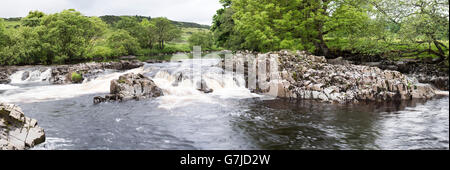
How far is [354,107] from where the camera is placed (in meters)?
15.3

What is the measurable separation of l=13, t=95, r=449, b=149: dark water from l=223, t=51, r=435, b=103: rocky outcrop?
1.29 meters

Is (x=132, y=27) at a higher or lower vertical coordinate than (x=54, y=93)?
higher

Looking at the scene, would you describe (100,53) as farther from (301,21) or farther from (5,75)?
(301,21)

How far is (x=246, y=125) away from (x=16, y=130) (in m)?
8.99

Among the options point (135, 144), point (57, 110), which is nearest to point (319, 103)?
point (135, 144)

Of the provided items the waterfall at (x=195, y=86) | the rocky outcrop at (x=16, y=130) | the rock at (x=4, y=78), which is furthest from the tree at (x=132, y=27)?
the rocky outcrop at (x=16, y=130)

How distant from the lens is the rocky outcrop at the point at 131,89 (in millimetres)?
18208

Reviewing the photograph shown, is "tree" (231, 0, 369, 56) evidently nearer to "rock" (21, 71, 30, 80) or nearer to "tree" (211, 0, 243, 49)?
"tree" (211, 0, 243, 49)

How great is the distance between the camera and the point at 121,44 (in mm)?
63844

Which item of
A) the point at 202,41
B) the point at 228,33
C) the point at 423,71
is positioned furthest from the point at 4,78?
the point at 202,41

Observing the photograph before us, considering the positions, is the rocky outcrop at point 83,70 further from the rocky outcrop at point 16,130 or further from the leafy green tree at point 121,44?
the leafy green tree at point 121,44

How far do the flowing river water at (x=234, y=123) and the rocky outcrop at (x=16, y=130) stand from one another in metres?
0.45

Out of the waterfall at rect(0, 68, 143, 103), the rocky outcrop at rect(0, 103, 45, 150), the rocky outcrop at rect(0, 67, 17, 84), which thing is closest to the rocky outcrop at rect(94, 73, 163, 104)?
the waterfall at rect(0, 68, 143, 103)

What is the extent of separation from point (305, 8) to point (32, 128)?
25932mm
